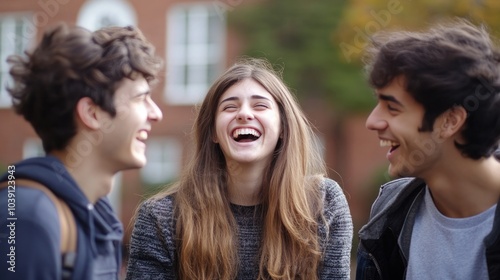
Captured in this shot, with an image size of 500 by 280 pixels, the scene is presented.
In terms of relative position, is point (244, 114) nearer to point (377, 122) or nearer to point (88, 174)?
point (377, 122)

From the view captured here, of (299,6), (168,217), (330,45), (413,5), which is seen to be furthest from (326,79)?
(168,217)

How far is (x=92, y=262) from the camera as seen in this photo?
3098mm

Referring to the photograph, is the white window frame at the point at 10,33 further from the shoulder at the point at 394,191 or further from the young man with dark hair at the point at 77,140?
the young man with dark hair at the point at 77,140

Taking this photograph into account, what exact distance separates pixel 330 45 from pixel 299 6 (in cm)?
141

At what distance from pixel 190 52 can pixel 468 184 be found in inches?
736

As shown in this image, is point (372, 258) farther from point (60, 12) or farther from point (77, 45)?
point (60, 12)

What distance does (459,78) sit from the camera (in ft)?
11.8

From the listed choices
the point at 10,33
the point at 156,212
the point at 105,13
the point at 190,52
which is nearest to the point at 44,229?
the point at 156,212

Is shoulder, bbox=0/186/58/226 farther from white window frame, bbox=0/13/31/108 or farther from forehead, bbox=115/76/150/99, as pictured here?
white window frame, bbox=0/13/31/108

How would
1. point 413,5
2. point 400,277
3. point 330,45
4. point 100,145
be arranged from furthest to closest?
point 330,45
point 413,5
point 400,277
point 100,145

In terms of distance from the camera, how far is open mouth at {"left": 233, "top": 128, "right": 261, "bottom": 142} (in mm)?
4281

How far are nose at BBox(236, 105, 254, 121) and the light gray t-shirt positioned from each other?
1046mm

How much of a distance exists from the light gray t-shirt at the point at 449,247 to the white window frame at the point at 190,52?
710 inches

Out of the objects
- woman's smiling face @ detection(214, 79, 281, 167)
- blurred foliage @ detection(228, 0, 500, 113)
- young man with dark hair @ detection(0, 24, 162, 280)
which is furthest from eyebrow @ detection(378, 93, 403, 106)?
blurred foliage @ detection(228, 0, 500, 113)
